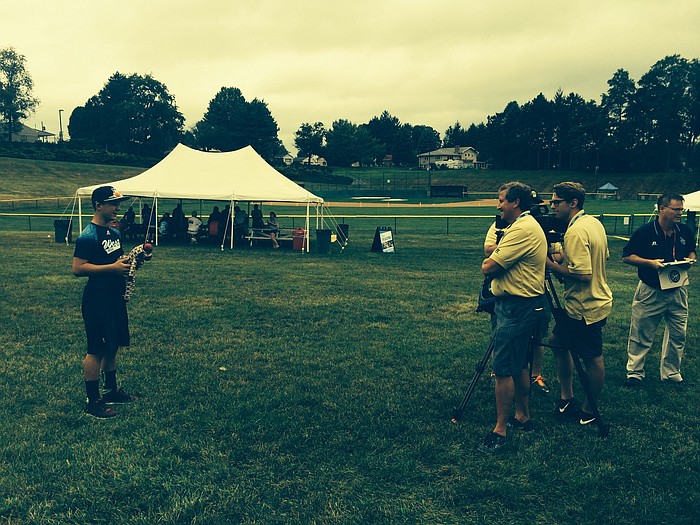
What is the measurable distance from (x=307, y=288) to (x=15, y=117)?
96553mm

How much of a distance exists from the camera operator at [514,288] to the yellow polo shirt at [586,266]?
0.58m

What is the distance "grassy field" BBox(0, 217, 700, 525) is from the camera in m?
3.75

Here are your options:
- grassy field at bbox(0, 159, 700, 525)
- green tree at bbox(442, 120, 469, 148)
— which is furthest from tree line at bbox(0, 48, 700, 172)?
grassy field at bbox(0, 159, 700, 525)

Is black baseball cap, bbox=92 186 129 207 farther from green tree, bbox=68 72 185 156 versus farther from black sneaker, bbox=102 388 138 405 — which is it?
green tree, bbox=68 72 185 156

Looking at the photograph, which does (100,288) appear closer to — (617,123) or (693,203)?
(693,203)

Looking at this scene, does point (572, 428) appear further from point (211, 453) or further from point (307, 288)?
point (307, 288)

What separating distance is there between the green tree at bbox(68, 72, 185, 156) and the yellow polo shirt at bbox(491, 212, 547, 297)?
99290 mm

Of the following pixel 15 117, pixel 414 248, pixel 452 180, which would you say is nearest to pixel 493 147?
pixel 452 180

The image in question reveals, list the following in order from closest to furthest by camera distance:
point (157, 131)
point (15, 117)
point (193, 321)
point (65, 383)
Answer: point (65, 383), point (193, 321), point (15, 117), point (157, 131)

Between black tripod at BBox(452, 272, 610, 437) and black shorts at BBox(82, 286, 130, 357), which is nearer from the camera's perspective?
black tripod at BBox(452, 272, 610, 437)

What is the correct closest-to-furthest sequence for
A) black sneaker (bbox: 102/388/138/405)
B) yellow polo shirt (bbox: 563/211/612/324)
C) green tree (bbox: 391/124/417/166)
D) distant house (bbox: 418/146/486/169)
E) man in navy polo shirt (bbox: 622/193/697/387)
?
yellow polo shirt (bbox: 563/211/612/324) < black sneaker (bbox: 102/388/138/405) < man in navy polo shirt (bbox: 622/193/697/387) < green tree (bbox: 391/124/417/166) < distant house (bbox: 418/146/486/169)

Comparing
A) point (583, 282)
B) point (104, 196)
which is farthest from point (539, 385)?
point (104, 196)

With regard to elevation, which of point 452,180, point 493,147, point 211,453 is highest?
point 493,147

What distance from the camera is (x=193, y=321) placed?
867 centimetres
